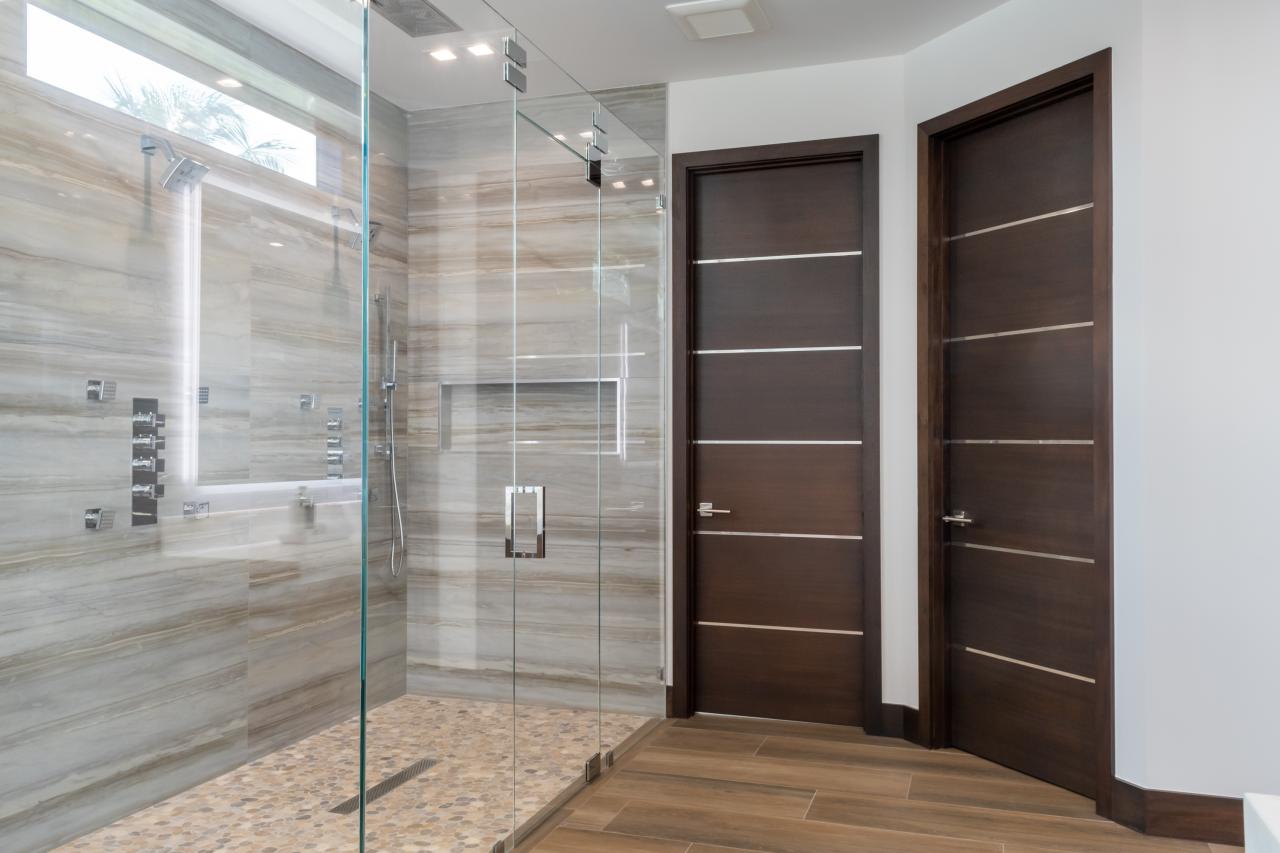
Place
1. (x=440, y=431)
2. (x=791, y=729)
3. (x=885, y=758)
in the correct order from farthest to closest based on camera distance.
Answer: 1. (x=791, y=729)
2. (x=885, y=758)
3. (x=440, y=431)

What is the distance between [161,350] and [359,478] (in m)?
0.93

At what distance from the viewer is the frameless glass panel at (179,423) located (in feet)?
8.09

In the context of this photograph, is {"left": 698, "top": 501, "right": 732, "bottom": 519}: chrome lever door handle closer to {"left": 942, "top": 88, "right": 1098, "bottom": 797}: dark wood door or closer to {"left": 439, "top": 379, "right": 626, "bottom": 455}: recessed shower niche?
{"left": 439, "top": 379, "right": 626, "bottom": 455}: recessed shower niche

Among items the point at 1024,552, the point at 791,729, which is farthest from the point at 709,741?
the point at 1024,552

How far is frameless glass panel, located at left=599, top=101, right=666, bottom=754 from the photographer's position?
3.57 m

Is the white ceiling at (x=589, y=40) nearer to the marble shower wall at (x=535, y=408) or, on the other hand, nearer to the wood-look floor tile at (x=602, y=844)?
the marble shower wall at (x=535, y=408)

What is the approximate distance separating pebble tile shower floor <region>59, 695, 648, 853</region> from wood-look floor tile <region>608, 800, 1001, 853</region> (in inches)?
12.9

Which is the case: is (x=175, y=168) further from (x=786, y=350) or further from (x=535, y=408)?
(x=786, y=350)

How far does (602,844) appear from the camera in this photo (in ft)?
9.39

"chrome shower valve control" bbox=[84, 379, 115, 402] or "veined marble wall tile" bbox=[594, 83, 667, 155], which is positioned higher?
"veined marble wall tile" bbox=[594, 83, 667, 155]

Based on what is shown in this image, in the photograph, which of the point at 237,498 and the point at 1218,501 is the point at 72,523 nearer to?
the point at 237,498

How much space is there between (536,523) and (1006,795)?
1.82m

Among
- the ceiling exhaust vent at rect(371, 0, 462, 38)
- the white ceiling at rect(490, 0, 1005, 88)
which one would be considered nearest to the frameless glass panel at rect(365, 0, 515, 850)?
the ceiling exhaust vent at rect(371, 0, 462, 38)

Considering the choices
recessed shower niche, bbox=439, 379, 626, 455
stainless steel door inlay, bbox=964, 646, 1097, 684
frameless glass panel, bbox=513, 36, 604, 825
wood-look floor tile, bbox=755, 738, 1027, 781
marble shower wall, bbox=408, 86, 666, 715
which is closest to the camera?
marble shower wall, bbox=408, 86, 666, 715
